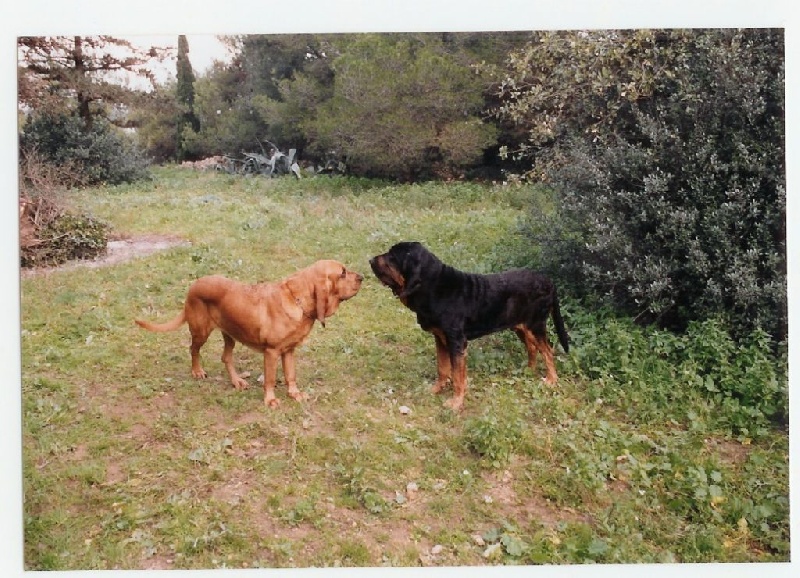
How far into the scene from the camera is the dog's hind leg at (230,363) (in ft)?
14.7

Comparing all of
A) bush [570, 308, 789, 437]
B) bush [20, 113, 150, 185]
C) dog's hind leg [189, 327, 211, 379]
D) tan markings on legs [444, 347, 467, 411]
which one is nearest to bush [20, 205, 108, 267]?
bush [20, 113, 150, 185]

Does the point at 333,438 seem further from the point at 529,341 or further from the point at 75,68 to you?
the point at 75,68

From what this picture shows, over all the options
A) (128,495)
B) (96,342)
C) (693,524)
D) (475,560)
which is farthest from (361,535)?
(96,342)

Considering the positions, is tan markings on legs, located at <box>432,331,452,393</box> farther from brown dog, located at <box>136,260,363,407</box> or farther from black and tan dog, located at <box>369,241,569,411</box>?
brown dog, located at <box>136,260,363,407</box>

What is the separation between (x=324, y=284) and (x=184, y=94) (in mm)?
1744

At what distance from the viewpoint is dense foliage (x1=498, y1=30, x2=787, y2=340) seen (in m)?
4.54

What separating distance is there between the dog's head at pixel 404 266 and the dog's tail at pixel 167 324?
52.7 inches

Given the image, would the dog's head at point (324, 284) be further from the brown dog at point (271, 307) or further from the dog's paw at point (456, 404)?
the dog's paw at point (456, 404)

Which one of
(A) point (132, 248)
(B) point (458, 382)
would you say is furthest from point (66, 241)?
(B) point (458, 382)

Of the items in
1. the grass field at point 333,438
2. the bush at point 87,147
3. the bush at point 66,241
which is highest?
the bush at point 87,147

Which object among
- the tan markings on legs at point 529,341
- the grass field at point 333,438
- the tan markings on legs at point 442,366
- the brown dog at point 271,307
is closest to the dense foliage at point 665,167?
the grass field at point 333,438

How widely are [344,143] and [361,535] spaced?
2796 mm

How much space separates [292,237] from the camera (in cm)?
488

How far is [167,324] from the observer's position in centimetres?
443
